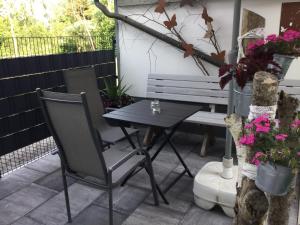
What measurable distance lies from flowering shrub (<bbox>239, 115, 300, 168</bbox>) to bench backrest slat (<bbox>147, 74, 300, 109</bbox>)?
7.88 feet

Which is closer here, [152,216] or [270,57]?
[270,57]

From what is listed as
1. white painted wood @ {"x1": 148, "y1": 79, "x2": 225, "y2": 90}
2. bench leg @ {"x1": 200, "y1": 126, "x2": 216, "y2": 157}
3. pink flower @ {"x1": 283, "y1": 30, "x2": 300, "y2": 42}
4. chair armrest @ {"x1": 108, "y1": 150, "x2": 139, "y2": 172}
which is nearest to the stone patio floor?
bench leg @ {"x1": 200, "y1": 126, "x2": 216, "y2": 157}

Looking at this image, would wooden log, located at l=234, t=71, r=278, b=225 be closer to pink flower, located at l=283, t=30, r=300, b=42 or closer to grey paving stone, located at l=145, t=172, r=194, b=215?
pink flower, located at l=283, t=30, r=300, b=42

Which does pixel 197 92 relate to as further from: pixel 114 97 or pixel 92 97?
pixel 92 97

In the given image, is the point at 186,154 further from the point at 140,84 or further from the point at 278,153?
the point at 278,153

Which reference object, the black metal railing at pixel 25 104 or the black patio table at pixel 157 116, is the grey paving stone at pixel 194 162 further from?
the black metal railing at pixel 25 104

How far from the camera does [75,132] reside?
1972 mm

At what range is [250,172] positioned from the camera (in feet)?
4.87

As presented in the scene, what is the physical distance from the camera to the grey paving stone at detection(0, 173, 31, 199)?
9.30 ft

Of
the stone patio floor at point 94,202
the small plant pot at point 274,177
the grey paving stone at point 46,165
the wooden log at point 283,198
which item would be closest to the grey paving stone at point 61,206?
the stone patio floor at point 94,202

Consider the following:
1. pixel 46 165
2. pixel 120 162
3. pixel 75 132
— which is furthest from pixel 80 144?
pixel 46 165

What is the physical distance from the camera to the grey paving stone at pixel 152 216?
234 centimetres

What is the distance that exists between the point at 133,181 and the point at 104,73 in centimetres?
222

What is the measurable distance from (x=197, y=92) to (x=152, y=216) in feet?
6.56
